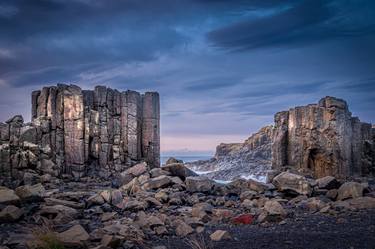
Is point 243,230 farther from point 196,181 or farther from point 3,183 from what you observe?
point 3,183

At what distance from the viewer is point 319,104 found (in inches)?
1053

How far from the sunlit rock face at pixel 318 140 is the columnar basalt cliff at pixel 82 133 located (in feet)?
31.1

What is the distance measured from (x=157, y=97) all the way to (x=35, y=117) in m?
8.99

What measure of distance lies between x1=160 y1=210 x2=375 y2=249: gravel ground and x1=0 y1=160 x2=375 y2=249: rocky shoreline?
0.02 m

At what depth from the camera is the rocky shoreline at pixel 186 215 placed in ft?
30.6

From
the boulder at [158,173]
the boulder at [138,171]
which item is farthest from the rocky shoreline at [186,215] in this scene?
the boulder at [138,171]

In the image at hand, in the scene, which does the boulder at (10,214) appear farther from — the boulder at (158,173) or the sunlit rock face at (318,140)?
the sunlit rock face at (318,140)

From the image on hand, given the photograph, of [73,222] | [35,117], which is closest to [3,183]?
[35,117]

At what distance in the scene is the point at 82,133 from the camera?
91.1 ft

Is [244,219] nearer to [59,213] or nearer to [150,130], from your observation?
[59,213]

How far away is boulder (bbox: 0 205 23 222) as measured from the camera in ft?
38.9

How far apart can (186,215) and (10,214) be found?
5583mm

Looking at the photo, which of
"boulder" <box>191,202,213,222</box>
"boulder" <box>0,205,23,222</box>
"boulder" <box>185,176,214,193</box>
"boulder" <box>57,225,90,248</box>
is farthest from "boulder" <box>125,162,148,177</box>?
"boulder" <box>57,225,90,248</box>

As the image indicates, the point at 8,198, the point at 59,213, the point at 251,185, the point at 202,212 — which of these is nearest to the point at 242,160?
the point at 251,185
